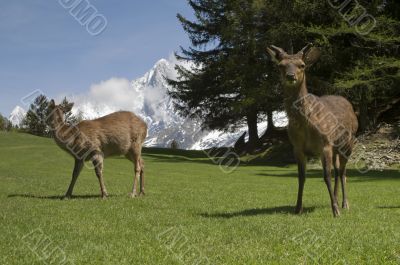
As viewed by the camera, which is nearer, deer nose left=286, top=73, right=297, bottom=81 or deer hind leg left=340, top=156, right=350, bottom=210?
deer nose left=286, top=73, right=297, bottom=81

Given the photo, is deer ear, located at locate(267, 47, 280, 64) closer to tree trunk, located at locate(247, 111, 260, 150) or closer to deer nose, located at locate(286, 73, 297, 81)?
deer nose, located at locate(286, 73, 297, 81)

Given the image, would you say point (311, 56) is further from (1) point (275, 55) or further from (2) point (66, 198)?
(2) point (66, 198)

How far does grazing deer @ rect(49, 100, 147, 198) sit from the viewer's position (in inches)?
589


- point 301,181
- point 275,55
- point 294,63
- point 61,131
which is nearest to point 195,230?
point 301,181

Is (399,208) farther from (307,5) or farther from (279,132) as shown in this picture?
(279,132)

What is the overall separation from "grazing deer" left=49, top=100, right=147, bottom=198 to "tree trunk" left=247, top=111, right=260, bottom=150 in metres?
34.5

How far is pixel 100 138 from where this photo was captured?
15.2 meters

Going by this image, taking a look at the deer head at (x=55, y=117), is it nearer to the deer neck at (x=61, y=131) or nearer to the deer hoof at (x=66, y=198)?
the deer neck at (x=61, y=131)

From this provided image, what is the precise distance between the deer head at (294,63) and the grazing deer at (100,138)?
21.2ft

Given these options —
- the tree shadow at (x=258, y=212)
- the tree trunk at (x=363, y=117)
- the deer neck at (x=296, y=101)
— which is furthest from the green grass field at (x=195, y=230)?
the tree trunk at (x=363, y=117)

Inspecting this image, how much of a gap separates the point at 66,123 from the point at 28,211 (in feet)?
15.8

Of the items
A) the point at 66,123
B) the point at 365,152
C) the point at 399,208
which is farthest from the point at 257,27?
the point at 399,208

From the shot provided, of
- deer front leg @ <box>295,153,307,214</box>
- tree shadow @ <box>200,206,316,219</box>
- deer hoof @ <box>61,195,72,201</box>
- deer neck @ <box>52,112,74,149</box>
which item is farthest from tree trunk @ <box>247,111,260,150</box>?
deer front leg @ <box>295,153,307,214</box>

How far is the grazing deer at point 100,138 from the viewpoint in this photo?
15.0m
